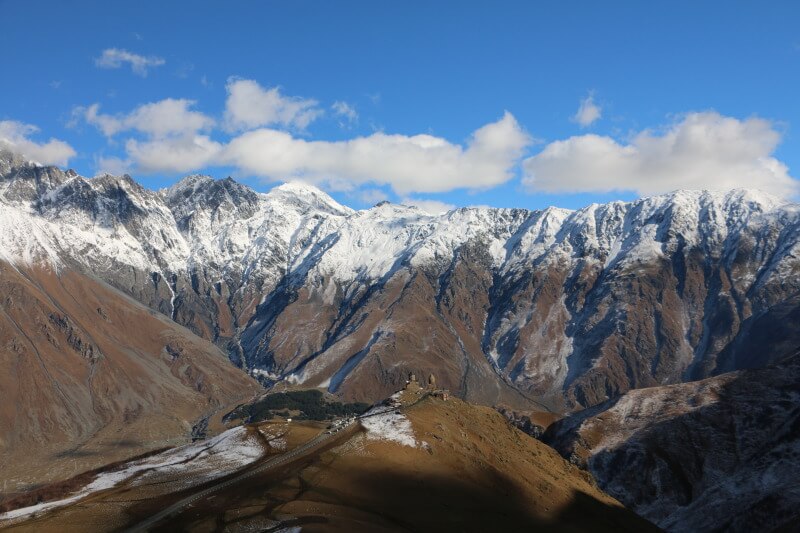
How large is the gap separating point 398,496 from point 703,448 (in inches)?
3957

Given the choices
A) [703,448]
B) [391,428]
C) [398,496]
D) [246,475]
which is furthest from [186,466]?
[703,448]

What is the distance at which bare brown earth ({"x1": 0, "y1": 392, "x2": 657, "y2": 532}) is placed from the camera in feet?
219

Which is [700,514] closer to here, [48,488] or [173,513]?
[173,513]

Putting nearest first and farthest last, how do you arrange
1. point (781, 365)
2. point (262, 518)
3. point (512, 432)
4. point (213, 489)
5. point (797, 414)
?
point (262, 518), point (213, 489), point (512, 432), point (797, 414), point (781, 365)

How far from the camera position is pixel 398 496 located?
2960 inches

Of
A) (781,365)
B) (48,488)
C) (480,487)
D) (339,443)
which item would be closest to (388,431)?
(339,443)

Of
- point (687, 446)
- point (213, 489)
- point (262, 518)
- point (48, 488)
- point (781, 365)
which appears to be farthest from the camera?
point (781, 365)

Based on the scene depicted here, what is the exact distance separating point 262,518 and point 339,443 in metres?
23.4

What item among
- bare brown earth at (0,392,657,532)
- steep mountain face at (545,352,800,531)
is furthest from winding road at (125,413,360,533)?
steep mountain face at (545,352,800,531)

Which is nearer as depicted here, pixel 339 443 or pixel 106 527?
pixel 106 527

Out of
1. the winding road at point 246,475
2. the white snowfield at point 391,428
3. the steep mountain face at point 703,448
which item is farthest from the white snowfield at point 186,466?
the steep mountain face at point 703,448

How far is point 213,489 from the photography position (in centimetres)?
7625

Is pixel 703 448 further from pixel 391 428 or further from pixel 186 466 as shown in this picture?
pixel 186 466

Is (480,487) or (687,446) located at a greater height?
(480,487)
